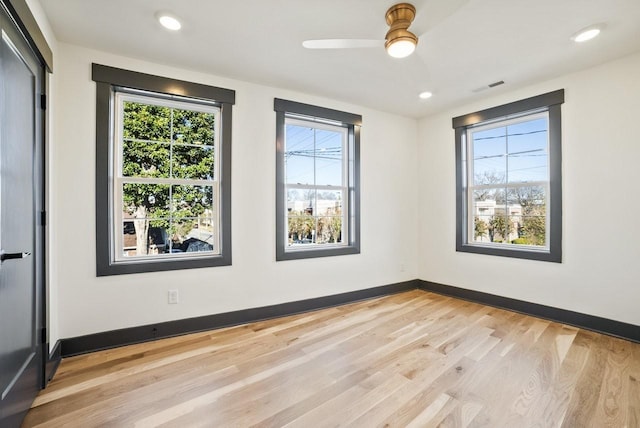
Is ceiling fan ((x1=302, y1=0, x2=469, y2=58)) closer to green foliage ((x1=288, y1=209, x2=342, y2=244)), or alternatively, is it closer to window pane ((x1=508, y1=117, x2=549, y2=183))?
green foliage ((x1=288, y1=209, x2=342, y2=244))

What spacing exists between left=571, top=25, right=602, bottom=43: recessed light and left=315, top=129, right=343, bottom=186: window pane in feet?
7.87

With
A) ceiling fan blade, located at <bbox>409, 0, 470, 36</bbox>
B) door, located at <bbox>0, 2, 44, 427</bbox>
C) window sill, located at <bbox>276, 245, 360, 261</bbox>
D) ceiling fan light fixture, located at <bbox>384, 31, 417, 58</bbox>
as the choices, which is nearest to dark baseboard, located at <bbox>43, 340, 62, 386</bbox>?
door, located at <bbox>0, 2, 44, 427</bbox>

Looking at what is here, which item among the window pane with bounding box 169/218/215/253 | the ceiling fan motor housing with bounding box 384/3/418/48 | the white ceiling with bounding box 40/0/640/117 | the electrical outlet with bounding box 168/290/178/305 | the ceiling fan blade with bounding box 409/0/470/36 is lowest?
the electrical outlet with bounding box 168/290/178/305

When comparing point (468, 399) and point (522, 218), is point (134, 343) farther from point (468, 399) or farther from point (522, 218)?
point (522, 218)

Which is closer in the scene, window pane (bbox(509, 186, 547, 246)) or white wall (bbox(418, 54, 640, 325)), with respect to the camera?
white wall (bbox(418, 54, 640, 325))

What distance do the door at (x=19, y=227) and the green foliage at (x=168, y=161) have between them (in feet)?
2.45

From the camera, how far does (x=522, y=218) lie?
3.48 meters

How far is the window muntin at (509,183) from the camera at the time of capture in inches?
131

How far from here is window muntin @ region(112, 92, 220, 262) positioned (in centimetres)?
268

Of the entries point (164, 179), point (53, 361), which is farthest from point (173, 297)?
point (164, 179)

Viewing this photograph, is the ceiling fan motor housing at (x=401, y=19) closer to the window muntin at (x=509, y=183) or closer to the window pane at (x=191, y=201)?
the window pane at (x=191, y=201)

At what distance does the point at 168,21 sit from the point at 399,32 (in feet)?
5.47

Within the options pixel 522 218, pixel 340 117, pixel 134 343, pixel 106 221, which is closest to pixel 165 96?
pixel 106 221

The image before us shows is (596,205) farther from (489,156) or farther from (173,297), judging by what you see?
(173,297)
